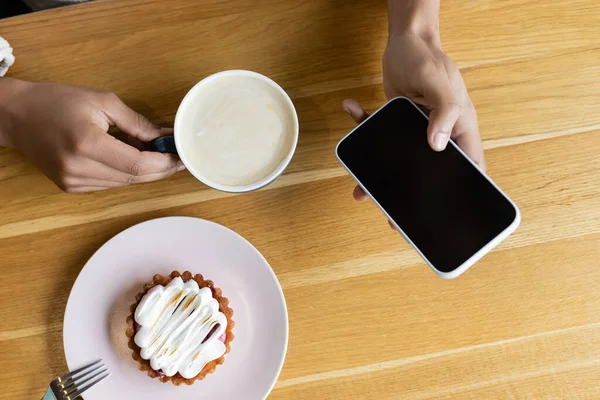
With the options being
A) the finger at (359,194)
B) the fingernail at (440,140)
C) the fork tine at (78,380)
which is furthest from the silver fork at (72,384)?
the fingernail at (440,140)

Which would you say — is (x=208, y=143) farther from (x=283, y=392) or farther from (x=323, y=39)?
(x=283, y=392)

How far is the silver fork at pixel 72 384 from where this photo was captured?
0.89 m

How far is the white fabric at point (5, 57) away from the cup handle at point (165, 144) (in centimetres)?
30

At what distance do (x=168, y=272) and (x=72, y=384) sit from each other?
239 millimetres

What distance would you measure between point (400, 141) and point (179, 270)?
0.45m

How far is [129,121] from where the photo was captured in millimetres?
908

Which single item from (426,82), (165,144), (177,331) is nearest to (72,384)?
(177,331)

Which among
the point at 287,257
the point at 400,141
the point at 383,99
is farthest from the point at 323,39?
the point at 287,257

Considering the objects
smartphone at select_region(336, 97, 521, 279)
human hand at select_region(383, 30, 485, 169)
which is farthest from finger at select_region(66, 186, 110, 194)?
human hand at select_region(383, 30, 485, 169)

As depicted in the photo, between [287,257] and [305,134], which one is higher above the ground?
[305,134]

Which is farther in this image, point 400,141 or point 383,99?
point 383,99

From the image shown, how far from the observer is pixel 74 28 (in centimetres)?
97

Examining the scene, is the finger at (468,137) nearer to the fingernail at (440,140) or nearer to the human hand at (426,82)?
the human hand at (426,82)

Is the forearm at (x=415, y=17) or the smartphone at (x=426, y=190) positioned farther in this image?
the forearm at (x=415, y=17)
